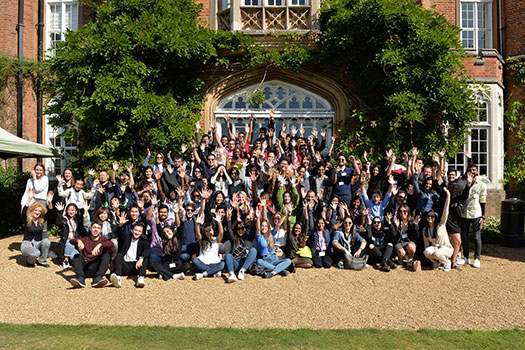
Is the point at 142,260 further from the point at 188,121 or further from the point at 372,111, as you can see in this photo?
the point at 372,111

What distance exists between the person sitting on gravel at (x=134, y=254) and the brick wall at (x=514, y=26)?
531 inches

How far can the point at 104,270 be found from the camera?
6824mm

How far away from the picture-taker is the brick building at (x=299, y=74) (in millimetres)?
11375

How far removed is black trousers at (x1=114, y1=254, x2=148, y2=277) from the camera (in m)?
6.85

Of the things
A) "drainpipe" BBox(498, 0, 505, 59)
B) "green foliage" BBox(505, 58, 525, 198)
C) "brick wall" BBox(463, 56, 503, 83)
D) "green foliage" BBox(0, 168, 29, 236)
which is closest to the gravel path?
"green foliage" BBox(0, 168, 29, 236)

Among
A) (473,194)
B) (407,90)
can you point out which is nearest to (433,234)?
(473,194)

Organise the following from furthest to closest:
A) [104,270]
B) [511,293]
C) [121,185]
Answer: [121,185]
[104,270]
[511,293]

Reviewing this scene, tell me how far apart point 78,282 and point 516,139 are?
13621 mm

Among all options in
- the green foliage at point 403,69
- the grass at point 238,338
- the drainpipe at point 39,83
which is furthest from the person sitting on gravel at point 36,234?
the green foliage at point 403,69

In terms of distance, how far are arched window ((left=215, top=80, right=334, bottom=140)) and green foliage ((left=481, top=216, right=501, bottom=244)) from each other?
490 cm

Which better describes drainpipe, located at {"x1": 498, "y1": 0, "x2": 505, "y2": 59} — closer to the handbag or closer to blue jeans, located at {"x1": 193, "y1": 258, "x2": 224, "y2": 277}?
the handbag

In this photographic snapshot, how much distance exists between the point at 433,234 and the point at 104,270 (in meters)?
5.98

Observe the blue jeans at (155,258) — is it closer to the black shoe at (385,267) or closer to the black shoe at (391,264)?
the black shoe at (385,267)

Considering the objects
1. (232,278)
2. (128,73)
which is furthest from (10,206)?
(232,278)
